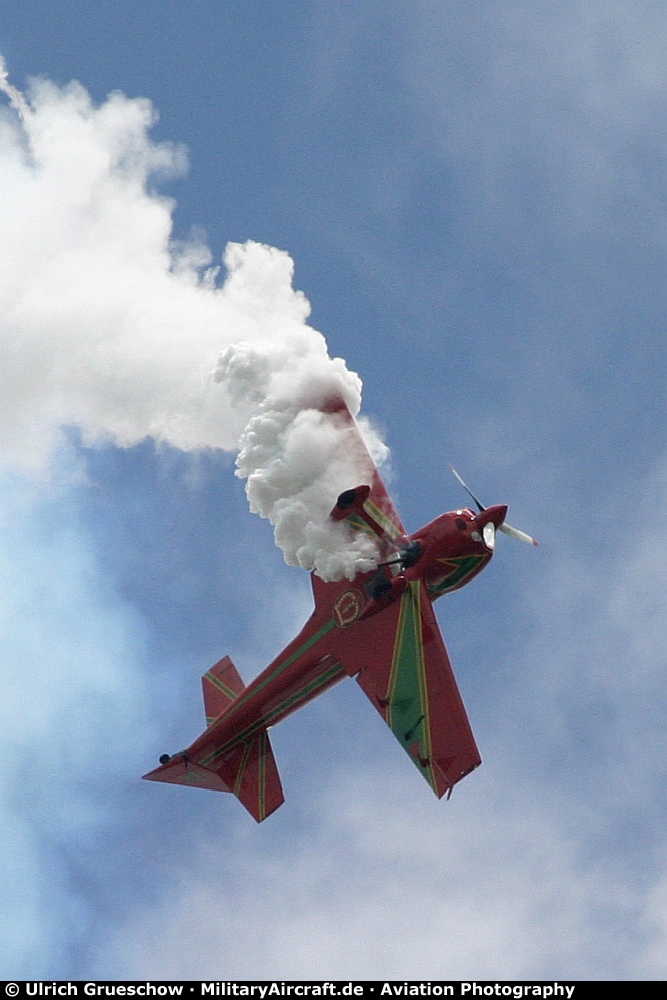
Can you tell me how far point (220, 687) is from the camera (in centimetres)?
4188

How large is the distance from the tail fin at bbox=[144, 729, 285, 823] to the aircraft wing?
20.7 feet

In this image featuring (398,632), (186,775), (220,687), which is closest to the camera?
(398,632)

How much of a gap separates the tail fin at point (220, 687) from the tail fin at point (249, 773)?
165 centimetres

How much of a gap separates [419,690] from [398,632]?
67.8 inches

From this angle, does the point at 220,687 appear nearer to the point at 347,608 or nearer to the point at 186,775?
the point at 186,775

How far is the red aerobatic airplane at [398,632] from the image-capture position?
Answer: 3356 centimetres

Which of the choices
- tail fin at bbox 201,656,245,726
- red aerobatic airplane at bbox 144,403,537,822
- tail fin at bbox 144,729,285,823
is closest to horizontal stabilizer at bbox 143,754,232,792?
tail fin at bbox 144,729,285,823

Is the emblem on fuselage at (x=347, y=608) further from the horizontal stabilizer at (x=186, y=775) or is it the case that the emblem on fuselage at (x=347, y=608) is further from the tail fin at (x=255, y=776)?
the horizontal stabilizer at (x=186, y=775)

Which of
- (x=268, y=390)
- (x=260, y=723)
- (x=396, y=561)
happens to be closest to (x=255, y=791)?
(x=260, y=723)

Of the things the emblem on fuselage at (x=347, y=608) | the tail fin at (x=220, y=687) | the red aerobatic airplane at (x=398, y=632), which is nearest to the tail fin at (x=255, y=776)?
the tail fin at (x=220, y=687)

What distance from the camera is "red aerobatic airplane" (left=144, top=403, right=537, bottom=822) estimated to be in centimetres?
3356

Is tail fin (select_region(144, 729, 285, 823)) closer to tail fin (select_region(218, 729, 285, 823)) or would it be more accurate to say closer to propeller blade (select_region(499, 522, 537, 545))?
tail fin (select_region(218, 729, 285, 823))

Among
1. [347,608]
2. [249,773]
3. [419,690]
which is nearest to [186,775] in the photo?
[249,773]

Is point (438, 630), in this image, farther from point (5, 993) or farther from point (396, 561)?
point (5, 993)
